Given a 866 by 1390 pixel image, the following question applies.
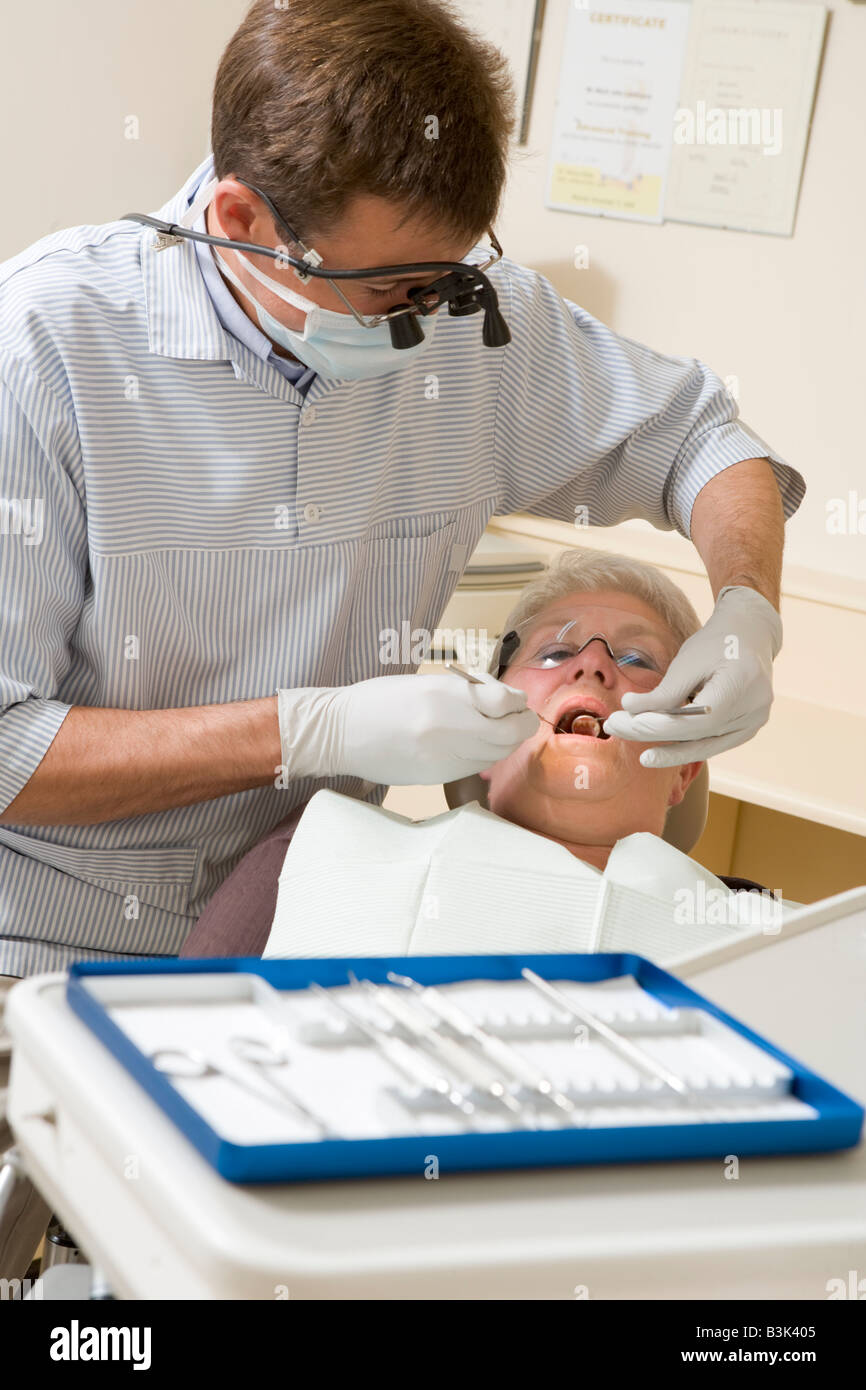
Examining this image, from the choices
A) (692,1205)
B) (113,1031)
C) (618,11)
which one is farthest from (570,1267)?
(618,11)

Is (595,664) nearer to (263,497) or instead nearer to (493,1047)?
(263,497)

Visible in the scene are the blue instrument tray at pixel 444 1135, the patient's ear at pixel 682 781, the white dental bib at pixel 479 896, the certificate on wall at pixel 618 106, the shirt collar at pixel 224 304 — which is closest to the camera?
the blue instrument tray at pixel 444 1135

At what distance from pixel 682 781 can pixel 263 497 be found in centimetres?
73

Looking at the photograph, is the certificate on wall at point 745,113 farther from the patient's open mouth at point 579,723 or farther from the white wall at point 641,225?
the patient's open mouth at point 579,723

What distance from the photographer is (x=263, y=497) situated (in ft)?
5.37

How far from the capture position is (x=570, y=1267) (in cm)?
61

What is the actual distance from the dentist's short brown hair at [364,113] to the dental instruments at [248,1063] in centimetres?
92

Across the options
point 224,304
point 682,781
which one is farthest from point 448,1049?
point 682,781

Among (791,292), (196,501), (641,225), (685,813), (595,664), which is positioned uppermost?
(641,225)

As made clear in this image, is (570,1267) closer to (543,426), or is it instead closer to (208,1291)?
(208,1291)

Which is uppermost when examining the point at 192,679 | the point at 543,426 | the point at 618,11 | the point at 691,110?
the point at 618,11

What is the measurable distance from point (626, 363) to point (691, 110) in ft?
4.43

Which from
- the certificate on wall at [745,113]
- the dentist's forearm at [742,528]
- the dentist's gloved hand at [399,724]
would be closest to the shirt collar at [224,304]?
the dentist's gloved hand at [399,724]

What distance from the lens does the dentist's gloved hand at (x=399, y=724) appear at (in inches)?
62.0
